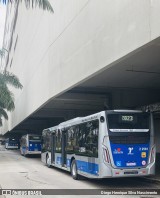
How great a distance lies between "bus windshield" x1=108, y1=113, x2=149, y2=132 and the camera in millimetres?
14727

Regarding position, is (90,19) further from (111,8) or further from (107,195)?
(107,195)

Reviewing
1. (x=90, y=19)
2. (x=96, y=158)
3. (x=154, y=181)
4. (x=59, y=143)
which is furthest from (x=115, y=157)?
(x=59, y=143)

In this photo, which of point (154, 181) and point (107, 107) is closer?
point (154, 181)

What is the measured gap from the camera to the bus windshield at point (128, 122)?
14727 mm

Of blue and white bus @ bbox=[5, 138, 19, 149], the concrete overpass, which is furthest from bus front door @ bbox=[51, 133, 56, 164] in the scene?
blue and white bus @ bbox=[5, 138, 19, 149]

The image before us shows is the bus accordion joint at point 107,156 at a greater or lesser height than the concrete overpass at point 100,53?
lesser

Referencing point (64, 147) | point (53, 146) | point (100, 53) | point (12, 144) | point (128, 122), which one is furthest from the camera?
point (12, 144)

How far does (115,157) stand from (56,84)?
10.9m

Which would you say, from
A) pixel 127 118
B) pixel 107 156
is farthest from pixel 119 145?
pixel 127 118

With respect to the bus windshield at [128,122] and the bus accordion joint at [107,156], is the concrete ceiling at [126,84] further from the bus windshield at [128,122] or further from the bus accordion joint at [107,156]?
the bus accordion joint at [107,156]

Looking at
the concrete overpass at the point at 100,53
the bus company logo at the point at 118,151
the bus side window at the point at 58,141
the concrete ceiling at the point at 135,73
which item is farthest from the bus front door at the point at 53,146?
the bus company logo at the point at 118,151

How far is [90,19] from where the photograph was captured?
693 inches

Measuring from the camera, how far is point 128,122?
15.0 meters

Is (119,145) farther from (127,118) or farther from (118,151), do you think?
(127,118)
